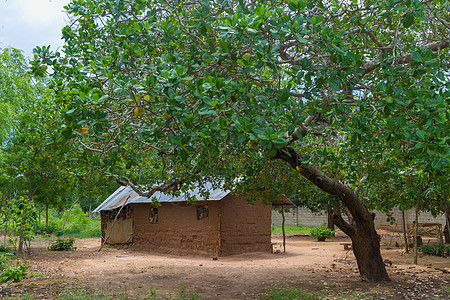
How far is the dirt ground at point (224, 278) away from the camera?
8.27 meters

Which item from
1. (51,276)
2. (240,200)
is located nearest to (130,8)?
(51,276)

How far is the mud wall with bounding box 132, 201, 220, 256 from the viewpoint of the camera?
16267 millimetres

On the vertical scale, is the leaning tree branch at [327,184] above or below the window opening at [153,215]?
above

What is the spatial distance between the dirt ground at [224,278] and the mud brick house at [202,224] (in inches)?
51.9

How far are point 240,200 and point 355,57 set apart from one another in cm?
1227

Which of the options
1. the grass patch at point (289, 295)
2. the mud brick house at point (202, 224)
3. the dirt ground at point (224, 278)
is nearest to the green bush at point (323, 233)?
the mud brick house at point (202, 224)

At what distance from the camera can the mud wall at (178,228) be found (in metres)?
16.3

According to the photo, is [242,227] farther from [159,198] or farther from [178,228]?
[159,198]

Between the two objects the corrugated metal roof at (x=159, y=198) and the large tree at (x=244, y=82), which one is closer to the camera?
the large tree at (x=244, y=82)

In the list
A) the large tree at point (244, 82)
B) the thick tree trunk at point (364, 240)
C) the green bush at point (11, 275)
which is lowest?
the green bush at point (11, 275)

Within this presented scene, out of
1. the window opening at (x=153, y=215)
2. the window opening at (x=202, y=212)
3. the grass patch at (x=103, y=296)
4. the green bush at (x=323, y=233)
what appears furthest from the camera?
the green bush at (x=323, y=233)

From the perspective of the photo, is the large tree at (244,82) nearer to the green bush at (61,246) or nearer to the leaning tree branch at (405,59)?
the leaning tree branch at (405,59)

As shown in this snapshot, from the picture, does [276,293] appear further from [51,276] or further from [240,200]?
[240,200]

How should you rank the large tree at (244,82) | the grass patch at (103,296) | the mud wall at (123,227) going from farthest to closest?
the mud wall at (123,227) → the grass patch at (103,296) → the large tree at (244,82)
